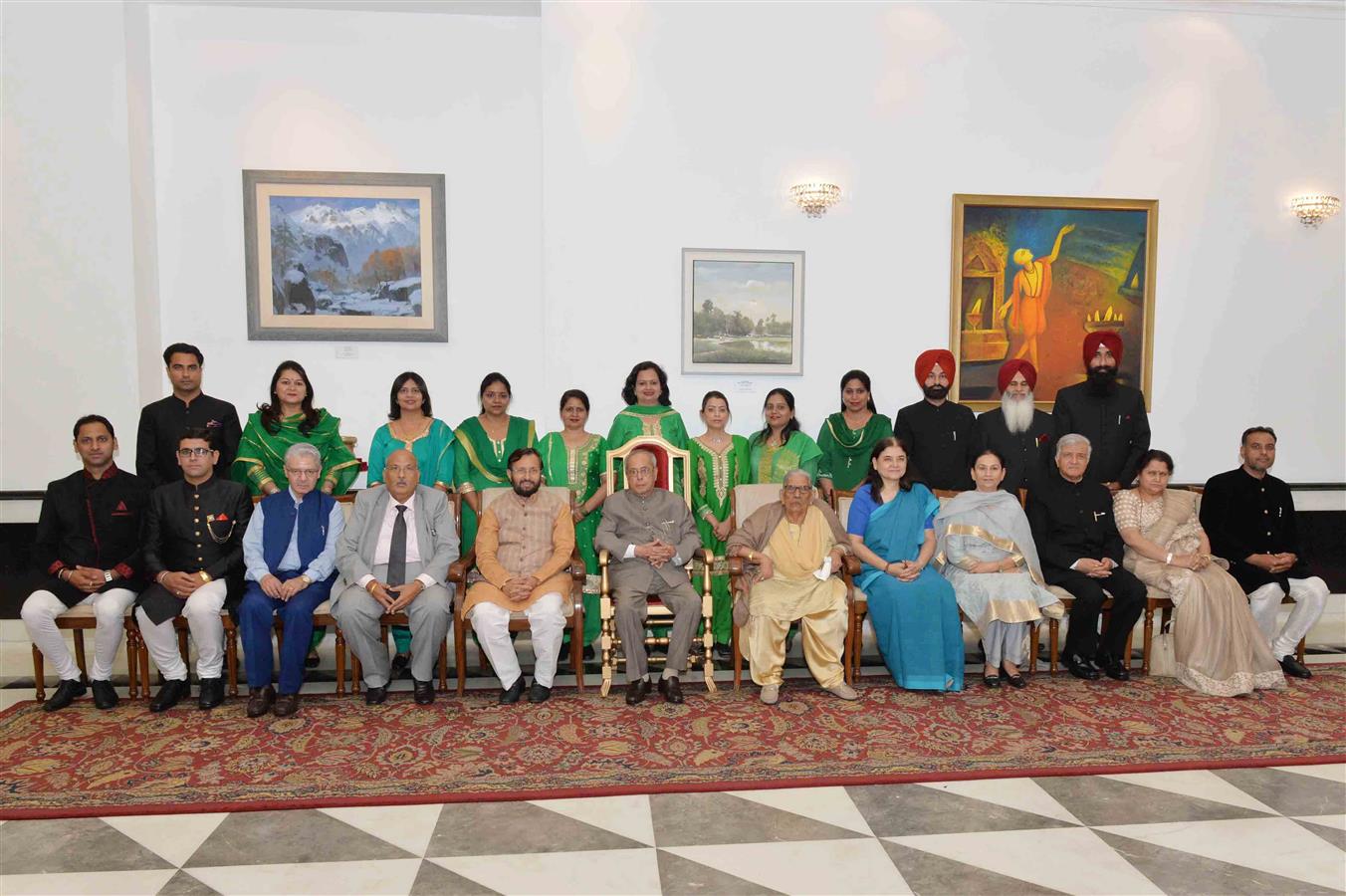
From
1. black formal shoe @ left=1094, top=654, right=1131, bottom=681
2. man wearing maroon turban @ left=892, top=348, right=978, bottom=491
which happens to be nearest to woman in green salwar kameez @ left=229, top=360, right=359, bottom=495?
man wearing maroon turban @ left=892, top=348, right=978, bottom=491

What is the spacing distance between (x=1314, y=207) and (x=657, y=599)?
5593mm

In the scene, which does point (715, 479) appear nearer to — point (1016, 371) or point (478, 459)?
point (478, 459)

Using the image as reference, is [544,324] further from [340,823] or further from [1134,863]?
[1134,863]

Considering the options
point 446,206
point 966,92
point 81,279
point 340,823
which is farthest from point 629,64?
point 340,823

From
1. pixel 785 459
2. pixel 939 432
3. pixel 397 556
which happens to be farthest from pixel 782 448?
pixel 397 556

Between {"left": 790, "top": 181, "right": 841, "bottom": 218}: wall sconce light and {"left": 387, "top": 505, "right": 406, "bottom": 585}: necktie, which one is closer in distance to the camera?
{"left": 387, "top": 505, "right": 406, "bottom": 585}: necktie

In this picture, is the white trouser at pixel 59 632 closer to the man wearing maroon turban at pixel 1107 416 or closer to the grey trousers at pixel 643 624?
the grey trousers at pixel 643 624

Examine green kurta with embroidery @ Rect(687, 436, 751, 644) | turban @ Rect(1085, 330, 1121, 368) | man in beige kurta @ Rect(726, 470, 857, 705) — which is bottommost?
man in beige kurta @ Rect(726, 470, 857, 705)

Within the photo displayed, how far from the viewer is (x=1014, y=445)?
524 centimetres

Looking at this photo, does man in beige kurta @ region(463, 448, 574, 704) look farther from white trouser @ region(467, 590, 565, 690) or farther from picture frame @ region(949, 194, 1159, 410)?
picture frame @ region(949, 194, 1159, 410)

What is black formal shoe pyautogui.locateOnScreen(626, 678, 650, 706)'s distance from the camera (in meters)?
4.05

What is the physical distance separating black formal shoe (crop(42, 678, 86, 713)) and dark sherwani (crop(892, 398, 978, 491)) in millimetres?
4569

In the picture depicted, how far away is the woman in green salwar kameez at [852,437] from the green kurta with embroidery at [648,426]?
3.04 ft

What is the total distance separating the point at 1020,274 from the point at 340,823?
5.38m
